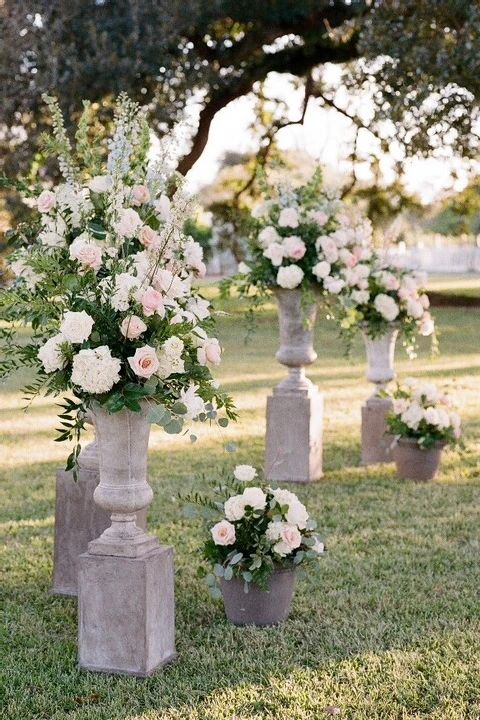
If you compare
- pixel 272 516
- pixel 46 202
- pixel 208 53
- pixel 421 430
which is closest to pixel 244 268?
pixel 421 430

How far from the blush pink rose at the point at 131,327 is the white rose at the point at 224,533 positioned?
107cm

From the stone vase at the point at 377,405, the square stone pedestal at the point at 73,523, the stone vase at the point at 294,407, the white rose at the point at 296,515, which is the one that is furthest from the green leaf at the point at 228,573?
the stone vase at the point at 377,405

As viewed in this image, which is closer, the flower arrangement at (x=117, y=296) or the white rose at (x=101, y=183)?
the flower arrangement at (x=117, y=296)

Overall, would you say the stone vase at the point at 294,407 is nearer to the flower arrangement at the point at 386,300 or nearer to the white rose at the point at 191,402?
the flower arrangement at the point at 386,300

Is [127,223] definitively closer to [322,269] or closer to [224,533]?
[224,533]

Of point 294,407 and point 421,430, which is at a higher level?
point 294,407

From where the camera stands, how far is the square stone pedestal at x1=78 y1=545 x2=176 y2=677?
12.4 feet

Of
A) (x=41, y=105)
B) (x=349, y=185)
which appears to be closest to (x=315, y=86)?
(x=349, y=185)

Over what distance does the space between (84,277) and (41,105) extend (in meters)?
12.2

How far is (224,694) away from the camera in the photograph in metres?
3.57

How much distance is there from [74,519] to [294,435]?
281 centimetres

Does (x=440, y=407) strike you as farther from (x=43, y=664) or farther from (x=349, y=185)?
(x=349, y=185)

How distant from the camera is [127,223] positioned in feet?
12.5

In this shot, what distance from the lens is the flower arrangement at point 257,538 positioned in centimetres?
419
